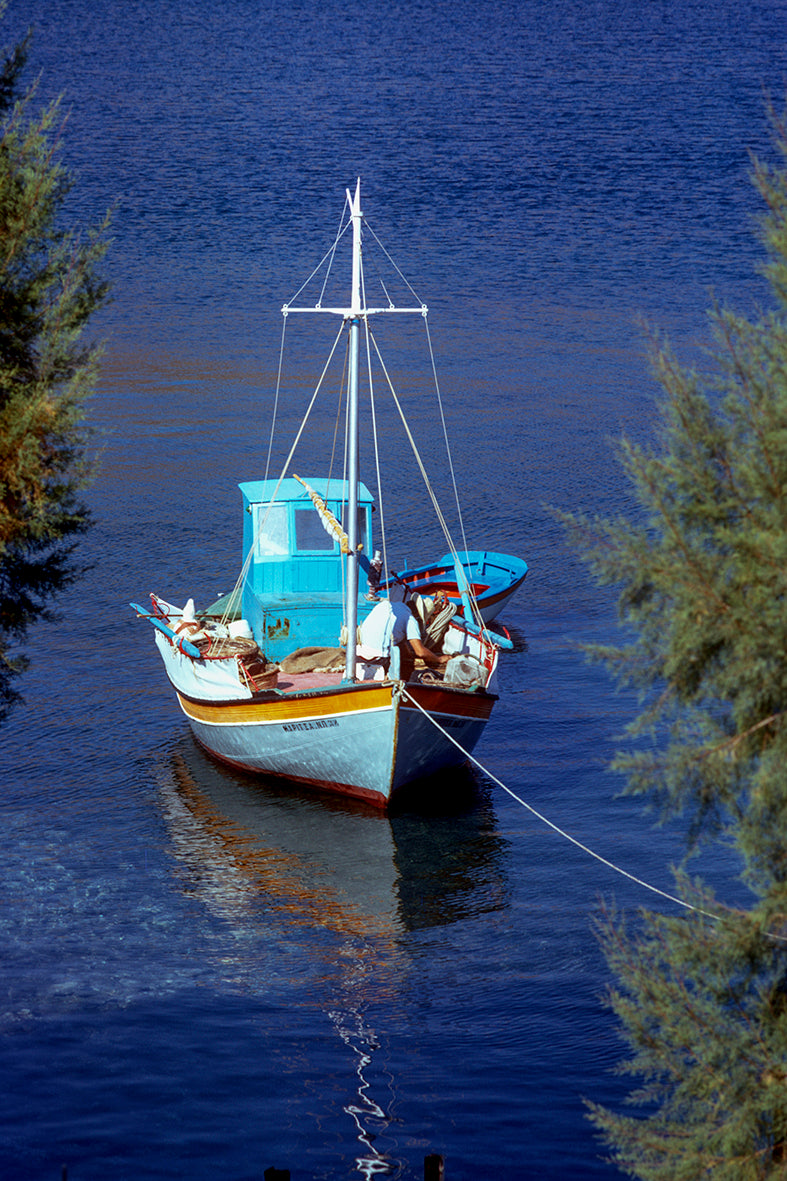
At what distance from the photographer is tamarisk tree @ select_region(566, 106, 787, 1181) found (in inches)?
353

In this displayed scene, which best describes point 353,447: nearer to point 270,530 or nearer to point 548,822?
point 270,530

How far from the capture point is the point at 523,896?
19.4m

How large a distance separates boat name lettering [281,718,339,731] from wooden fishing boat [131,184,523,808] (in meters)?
0.02

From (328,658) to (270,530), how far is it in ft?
10.4

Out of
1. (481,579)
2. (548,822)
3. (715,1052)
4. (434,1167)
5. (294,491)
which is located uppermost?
(294,491)

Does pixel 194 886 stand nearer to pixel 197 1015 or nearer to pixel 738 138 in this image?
pixel 197 1015

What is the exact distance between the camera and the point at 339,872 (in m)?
20.3

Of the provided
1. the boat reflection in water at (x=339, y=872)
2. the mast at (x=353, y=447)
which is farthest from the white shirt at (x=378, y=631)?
the boat reflection in water at (x=339, y=872)

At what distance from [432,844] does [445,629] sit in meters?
4.45

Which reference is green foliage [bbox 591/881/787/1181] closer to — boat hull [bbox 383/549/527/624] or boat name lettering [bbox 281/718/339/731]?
boat name lettering [bbox 281/718/339/731]

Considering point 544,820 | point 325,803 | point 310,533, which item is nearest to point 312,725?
point 325,803

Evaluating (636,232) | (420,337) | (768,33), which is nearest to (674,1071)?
(420,337)

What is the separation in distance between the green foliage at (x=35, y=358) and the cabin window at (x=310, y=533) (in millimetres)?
11840

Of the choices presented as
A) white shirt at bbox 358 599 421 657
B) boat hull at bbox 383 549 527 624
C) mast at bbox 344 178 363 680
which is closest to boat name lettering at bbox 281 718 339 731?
mast at bbox 344 178 363 680
